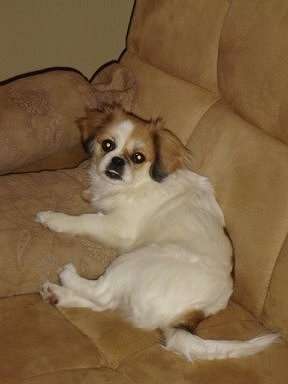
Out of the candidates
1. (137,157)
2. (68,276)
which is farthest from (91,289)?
(137,157)

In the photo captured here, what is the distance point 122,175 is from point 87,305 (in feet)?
1.59

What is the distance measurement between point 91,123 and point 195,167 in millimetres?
419

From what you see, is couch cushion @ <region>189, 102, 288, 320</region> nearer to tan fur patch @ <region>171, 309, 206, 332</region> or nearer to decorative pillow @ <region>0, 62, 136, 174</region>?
tan fur patch @ <region>171, 309, 206, 332</region>

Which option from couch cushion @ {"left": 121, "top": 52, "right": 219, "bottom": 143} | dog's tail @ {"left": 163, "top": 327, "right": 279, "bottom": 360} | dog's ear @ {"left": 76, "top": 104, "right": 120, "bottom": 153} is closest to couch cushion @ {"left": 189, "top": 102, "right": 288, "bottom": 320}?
couch cushion @ {"left": 121, "top": 52, "right": 219, "bottom": 143}

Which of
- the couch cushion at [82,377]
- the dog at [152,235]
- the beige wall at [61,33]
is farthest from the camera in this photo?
the beige wall at [61,33]

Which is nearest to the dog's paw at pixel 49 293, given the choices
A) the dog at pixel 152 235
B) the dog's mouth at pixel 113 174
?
the dog at pixel 152 235

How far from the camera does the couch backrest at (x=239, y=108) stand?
169 cm

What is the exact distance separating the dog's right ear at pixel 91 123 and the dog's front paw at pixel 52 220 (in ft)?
1.14

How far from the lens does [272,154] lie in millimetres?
1747

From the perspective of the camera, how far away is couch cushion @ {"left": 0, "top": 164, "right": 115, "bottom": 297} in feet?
5.59

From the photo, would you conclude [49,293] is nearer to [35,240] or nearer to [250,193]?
[35,240]

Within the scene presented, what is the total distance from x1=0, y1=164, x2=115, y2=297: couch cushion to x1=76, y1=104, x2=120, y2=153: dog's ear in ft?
0.55

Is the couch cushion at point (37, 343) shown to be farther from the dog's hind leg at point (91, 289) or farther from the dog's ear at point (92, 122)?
the dog's ear at point (92, 122)

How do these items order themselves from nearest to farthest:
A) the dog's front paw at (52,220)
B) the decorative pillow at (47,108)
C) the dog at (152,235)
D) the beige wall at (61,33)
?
the dog at (152,235), the dog's front paw at (52,220), the decorative pillow at (47,108), the beige wall at (61,33)
